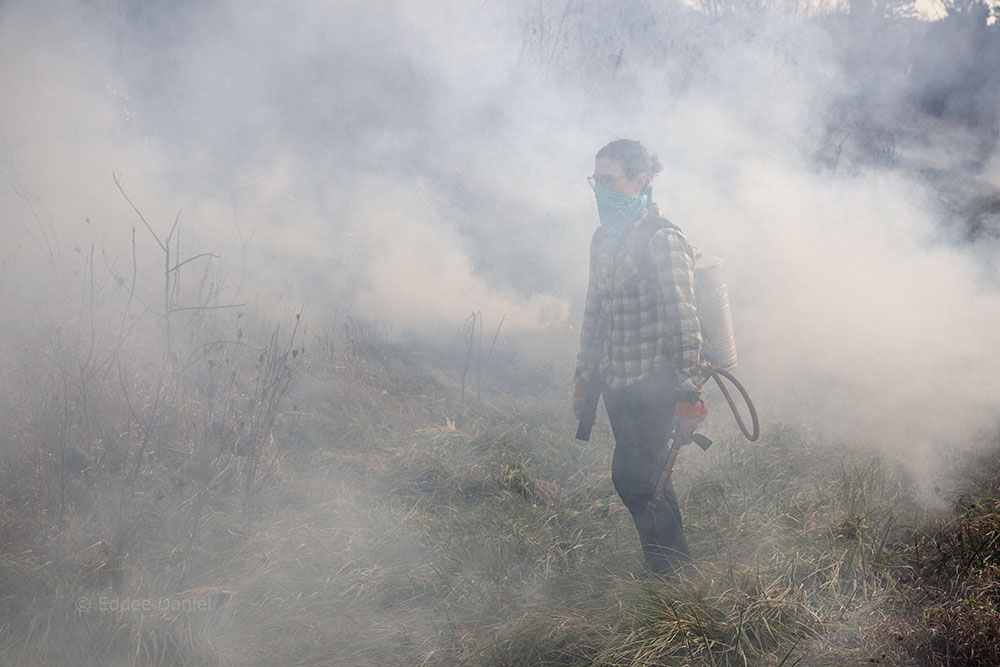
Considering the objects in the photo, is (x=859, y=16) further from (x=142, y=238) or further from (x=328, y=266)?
(x=142, y=238)

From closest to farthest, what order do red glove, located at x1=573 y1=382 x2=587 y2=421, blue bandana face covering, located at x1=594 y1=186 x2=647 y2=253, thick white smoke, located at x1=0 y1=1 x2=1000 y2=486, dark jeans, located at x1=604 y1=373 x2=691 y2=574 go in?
Answer: dark jeans, located at x1=604 y1=373 x2=691 y2=574, blue bandana face covering, located at x1=594 y1=186 x2=647 y2=253, red glove, located at x1=573 y1=382 x2=587 y2=421, thick white smoke, located at x1=0 y1=1 x2=1000 y2=486

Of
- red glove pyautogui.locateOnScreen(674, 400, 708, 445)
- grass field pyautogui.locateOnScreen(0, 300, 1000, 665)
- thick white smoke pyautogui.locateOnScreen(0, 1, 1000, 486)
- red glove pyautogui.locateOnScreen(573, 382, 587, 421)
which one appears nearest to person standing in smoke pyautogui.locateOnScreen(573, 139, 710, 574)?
red glove pyautogui.locateOnScreen(674, 400, 708, 445)

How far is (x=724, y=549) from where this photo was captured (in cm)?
269

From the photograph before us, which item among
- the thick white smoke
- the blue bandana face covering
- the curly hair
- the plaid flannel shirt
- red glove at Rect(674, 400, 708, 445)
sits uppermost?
the thick white smoke

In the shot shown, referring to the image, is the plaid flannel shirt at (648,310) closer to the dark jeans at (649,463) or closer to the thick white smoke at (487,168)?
the dark jeans at (649,463)

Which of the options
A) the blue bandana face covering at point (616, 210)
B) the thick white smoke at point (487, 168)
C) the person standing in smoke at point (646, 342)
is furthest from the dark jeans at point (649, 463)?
the thick white smoke at point (487, 168)

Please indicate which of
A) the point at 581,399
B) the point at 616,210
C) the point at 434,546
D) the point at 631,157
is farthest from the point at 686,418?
the point at 434,546

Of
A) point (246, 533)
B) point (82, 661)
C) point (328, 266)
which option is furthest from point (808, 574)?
point (328, 266)

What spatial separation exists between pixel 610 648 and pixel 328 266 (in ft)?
15.4

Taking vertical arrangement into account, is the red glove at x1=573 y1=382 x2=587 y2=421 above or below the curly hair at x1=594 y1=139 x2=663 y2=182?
below

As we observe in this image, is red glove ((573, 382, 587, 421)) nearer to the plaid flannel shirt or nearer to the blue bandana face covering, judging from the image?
the plaid flannel shirt

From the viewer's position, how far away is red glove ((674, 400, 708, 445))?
224 centimetres

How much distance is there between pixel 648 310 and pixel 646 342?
0.12 meters

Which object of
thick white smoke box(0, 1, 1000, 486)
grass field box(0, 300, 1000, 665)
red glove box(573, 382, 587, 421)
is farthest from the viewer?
thick white smoke box(0, 1, 1000, 486)
